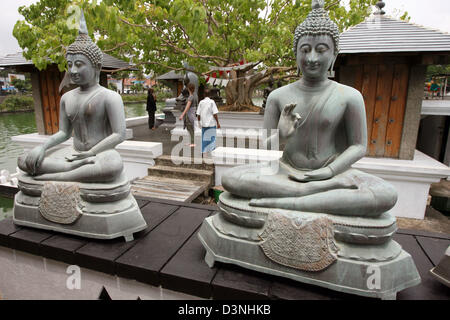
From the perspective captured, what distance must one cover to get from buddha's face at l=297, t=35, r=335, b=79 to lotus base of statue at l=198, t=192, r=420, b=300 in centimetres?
102

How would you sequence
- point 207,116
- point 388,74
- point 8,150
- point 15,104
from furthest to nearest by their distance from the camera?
point 15,104
point 8,150
point 207,116
point 388,74

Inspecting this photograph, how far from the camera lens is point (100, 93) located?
8.86 ft

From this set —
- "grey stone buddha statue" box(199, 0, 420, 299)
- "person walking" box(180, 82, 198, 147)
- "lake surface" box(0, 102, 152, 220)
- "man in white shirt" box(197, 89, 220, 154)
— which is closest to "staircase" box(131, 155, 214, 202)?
"man in white shirt" box(197, 89, 220, 154)

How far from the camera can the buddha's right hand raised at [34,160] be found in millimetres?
2686

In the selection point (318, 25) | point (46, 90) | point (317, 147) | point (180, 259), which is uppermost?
point (318, 25)

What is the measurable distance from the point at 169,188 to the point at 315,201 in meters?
3.91

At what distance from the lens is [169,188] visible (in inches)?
217

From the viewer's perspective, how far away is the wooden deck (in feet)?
6.59

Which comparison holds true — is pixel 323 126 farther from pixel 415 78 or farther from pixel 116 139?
pixel 415 78

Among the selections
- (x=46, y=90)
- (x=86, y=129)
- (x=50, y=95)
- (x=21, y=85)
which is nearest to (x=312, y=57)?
(x=86, y=129)

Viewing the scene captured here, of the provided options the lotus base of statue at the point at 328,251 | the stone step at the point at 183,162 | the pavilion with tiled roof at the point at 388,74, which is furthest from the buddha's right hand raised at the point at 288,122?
the stone step at the point at 183,162

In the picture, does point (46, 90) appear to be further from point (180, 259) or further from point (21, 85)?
point (21, 85)

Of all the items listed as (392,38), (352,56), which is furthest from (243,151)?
(392,38)

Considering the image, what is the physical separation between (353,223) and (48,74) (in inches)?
330
